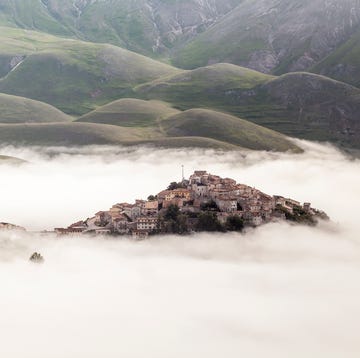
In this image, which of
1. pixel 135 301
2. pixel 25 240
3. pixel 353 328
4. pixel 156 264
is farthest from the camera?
pixel 25 240

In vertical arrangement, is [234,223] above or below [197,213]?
below

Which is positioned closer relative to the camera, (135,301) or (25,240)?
(135,301)

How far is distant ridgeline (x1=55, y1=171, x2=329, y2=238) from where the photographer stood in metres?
158

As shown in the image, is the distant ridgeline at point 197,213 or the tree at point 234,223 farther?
the distant ridgeline at point 197,213

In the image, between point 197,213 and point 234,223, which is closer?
point 234,223

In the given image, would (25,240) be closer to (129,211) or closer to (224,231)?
(129,211)

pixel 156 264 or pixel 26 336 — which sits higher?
pixel 156 264

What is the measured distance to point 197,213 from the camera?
162 meters

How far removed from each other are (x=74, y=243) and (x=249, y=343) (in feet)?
175

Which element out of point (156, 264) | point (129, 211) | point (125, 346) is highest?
point (129, 211)

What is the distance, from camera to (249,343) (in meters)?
119

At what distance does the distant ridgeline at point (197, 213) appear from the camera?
157875 millimetres

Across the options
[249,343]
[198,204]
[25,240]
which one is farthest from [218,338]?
[25,240]

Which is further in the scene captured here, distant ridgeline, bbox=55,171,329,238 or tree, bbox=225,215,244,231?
distant ridgeline, bbox=55,171,329,238
